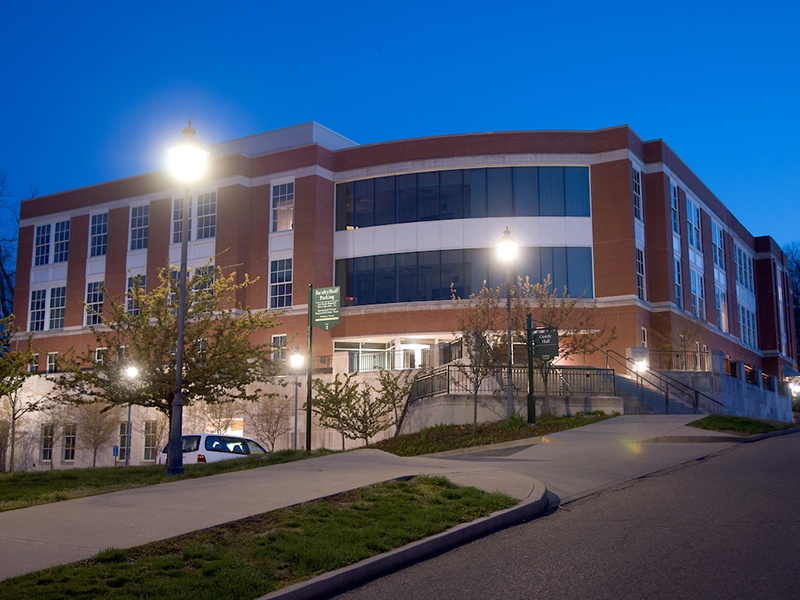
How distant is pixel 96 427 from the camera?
3981cm

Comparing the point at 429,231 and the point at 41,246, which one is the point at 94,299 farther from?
the point at 429,231

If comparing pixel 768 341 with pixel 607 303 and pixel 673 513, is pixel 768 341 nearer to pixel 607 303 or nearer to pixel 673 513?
pixel 607 303

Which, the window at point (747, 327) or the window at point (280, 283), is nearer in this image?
the window at point (280, 283)

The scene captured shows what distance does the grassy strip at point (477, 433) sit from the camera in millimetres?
21969

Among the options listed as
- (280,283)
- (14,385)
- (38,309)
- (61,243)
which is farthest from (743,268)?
(14,385)

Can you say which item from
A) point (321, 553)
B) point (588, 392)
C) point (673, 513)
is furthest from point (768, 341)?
point (321, 553)

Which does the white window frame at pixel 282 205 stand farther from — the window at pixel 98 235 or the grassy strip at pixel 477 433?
the grassy strip at pixel 477 433

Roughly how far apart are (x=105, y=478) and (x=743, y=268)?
5577cm

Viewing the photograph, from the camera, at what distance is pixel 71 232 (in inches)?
2029

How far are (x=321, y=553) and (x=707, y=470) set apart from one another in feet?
28.9

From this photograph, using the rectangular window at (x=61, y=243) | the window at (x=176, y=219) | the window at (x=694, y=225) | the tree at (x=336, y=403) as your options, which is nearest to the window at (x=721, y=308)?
the window at (x=694, y=225)

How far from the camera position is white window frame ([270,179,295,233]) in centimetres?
4362

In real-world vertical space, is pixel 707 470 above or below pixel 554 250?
below

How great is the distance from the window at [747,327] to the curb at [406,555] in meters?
52.5
